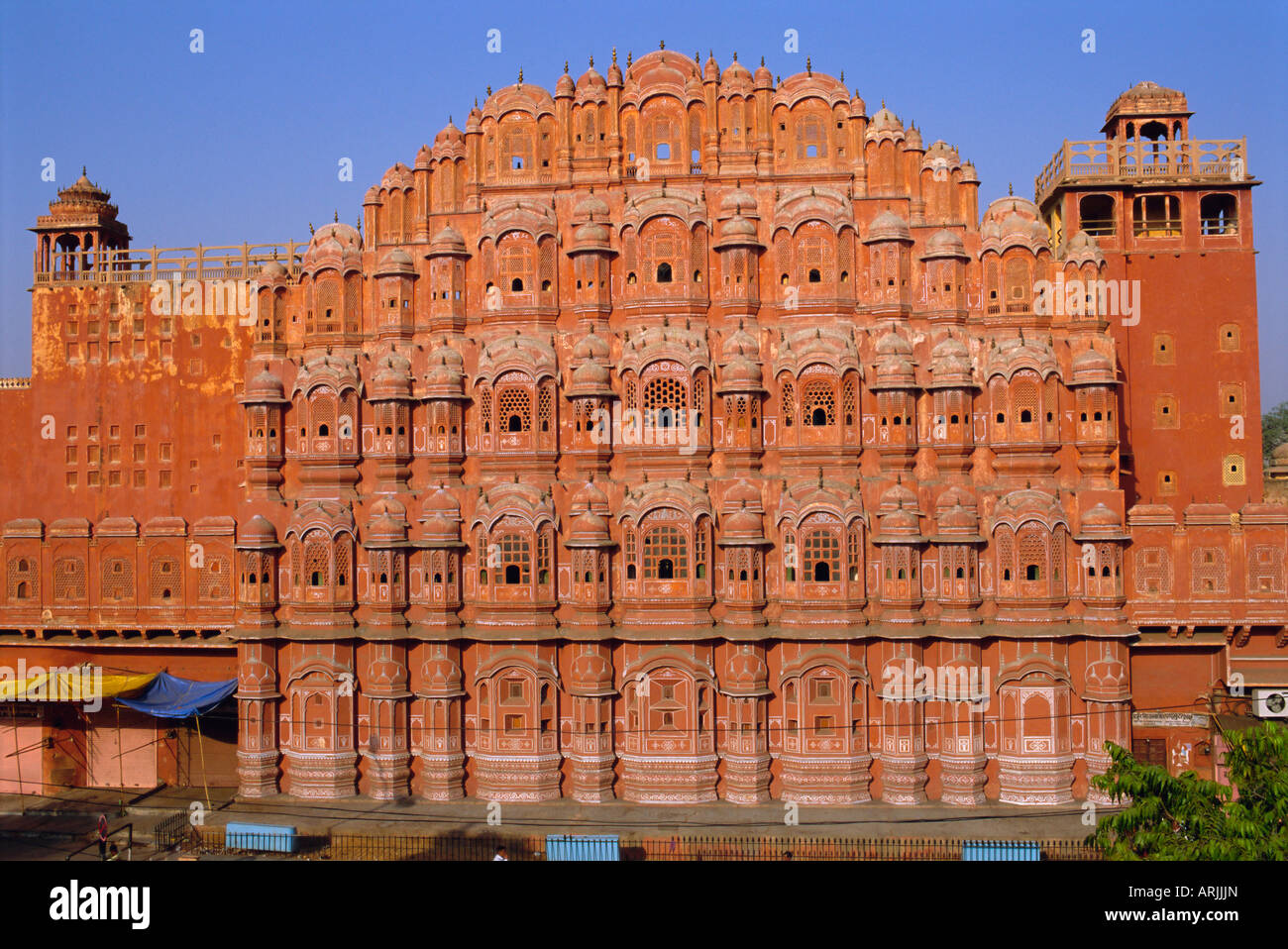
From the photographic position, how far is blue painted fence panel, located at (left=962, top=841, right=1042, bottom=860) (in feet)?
86.6

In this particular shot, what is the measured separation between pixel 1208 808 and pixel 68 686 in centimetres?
3423

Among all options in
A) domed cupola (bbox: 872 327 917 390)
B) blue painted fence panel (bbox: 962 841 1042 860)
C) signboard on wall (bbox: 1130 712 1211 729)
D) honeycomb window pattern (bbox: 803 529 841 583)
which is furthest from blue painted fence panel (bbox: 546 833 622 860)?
signboard on wall (bbox: 1130 712 1211 729)

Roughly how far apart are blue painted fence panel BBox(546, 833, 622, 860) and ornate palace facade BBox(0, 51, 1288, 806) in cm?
526

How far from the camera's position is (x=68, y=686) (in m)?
36.5

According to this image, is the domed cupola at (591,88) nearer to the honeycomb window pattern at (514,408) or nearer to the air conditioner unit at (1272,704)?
the honeycomb window pattern at (514,408)

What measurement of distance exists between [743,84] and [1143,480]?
1931 centimetres

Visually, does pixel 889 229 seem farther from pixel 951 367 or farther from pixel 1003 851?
pixel 1003 851

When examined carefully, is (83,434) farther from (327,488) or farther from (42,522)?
(327,488)

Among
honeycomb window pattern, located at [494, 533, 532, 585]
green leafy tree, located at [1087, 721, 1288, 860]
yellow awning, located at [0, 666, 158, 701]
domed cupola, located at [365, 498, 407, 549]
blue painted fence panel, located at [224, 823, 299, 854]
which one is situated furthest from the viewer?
yellow awning, located at [0, 666, 158, 701]

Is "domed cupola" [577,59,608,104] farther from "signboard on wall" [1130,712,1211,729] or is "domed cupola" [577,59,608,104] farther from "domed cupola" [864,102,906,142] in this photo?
"signboard on wall" [1130,712,1211,729]

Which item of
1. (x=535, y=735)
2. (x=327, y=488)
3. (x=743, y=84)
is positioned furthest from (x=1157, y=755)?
(x=327, y=488)

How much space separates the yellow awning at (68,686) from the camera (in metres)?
35.9

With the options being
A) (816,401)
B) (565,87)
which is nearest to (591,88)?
(565,87)

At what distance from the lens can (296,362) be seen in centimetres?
3644
